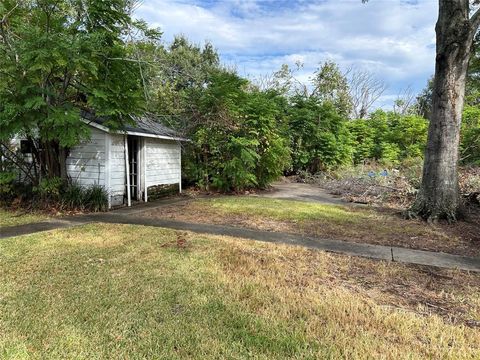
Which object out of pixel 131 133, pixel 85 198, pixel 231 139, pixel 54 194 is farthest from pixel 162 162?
pixel 54 194

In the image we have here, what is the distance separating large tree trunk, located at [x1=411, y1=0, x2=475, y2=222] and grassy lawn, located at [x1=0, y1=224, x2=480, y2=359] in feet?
11.8

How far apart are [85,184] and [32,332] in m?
6.88

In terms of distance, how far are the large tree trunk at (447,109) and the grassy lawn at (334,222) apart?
24.8 inches

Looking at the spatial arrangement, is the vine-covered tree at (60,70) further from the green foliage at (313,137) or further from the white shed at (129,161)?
the green foliage at (313,137)

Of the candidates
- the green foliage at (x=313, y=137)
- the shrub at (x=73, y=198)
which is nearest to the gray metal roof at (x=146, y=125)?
A: the shrub at (x=73, y=198)

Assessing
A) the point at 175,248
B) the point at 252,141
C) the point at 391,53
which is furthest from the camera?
the point at 391,53

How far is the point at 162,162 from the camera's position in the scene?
11.5 meters

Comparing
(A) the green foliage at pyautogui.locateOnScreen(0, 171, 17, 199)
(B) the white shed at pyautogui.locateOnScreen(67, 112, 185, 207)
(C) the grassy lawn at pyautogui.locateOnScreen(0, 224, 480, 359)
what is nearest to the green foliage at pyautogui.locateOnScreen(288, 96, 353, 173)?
Answer: (B) the white shed at pyautogui.locateOnScreen(67, 112, 185, 207)

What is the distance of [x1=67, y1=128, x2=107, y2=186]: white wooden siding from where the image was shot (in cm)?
903

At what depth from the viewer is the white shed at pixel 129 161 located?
9023mm

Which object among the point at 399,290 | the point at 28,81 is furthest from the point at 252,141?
the point at 399,290

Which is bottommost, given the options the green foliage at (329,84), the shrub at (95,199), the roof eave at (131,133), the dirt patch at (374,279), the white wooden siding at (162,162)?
the dirt patch at (374,279)

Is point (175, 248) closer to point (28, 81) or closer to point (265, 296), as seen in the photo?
point (265, 296)

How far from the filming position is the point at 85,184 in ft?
30.2
